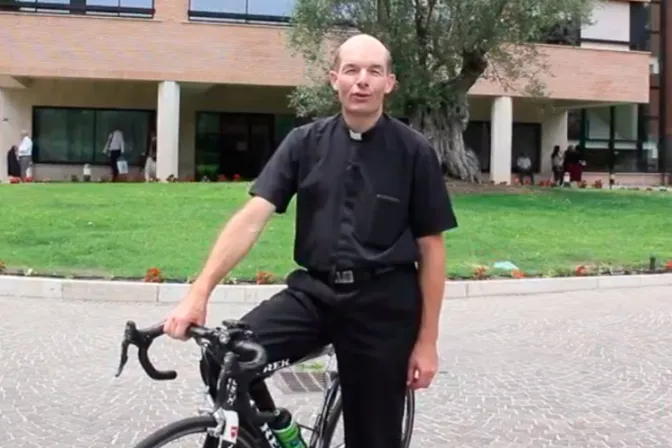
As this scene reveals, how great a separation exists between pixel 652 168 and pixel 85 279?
32770 millimetres

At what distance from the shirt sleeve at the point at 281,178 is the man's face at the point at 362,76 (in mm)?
232

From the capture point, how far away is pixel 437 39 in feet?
69.1

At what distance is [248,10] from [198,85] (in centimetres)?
278

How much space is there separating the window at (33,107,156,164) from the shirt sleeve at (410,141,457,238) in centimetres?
2880

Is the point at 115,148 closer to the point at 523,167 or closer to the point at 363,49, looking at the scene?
the point at 523,167

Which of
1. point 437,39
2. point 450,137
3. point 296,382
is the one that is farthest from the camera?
point 450,137

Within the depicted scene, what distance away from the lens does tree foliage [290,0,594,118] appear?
20.8 m

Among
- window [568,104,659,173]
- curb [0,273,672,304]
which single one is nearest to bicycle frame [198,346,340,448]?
curb [0,273,672,304]

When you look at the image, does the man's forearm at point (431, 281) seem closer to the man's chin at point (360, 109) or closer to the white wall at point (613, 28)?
the man's chin at point (360, 109)

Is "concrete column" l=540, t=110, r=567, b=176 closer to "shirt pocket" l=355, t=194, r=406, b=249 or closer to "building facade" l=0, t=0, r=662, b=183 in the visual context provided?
"building facade" l=0, t=0, r=662, b=183

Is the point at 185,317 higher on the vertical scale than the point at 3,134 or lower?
lower

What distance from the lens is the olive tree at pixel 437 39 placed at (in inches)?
819

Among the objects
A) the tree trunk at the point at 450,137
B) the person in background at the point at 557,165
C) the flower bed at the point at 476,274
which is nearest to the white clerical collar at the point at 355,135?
the flower bed at the point at 476,274

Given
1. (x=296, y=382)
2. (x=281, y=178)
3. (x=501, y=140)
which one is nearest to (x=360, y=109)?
(x=281, y=178)
